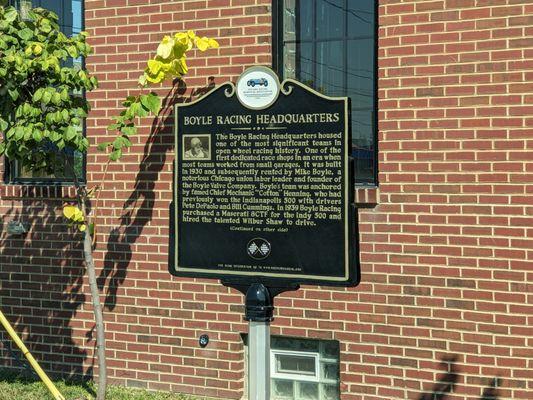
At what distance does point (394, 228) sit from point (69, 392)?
3334mm

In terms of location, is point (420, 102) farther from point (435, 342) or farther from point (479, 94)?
point (435, 342)

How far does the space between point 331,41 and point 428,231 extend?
6.20 ft

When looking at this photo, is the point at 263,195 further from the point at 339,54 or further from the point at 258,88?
the point at 339,54

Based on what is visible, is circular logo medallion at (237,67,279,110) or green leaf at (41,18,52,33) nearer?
circular logo medallion at (237,67,279,110)

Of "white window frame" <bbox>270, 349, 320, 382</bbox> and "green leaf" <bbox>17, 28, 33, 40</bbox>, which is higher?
"green leaf" <bbox>17, 28, 33, 40</bbox>

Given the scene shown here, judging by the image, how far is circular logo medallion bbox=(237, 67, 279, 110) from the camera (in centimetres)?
503

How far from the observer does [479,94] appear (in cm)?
639

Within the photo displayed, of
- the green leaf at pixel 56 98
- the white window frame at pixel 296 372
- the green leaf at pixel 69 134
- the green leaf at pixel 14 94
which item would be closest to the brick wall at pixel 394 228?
the white window frame at pixel 296 372

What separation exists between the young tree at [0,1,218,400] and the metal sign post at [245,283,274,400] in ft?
7.78

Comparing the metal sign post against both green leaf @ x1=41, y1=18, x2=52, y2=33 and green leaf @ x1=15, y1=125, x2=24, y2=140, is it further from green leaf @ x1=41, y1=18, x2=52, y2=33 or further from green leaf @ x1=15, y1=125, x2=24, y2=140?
green leaf @ x1=41, y1=18, x2=52, y2=33

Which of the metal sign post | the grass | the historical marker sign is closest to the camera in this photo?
the historical marker sign

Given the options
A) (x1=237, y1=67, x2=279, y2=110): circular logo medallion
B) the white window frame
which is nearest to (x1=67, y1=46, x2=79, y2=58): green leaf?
(x1=237, y1=67, x2=279, y2=110): circular logo medallion

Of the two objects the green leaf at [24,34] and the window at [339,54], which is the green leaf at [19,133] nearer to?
the green leaf at [24,34]

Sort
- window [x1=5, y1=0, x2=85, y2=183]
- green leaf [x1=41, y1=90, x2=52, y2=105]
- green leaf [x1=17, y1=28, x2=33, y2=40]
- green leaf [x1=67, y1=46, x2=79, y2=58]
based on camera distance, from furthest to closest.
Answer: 1. window [x1=5, y1=0, x2=85, y2=183]
2. green leaf [x1=67, y1=46, x2=79, y2=58]
3. green leaf [x1=17, y1=28, x2=33, y2=40]
4. green leaf [x1=41, y1=90, x2=52, y2=105]
